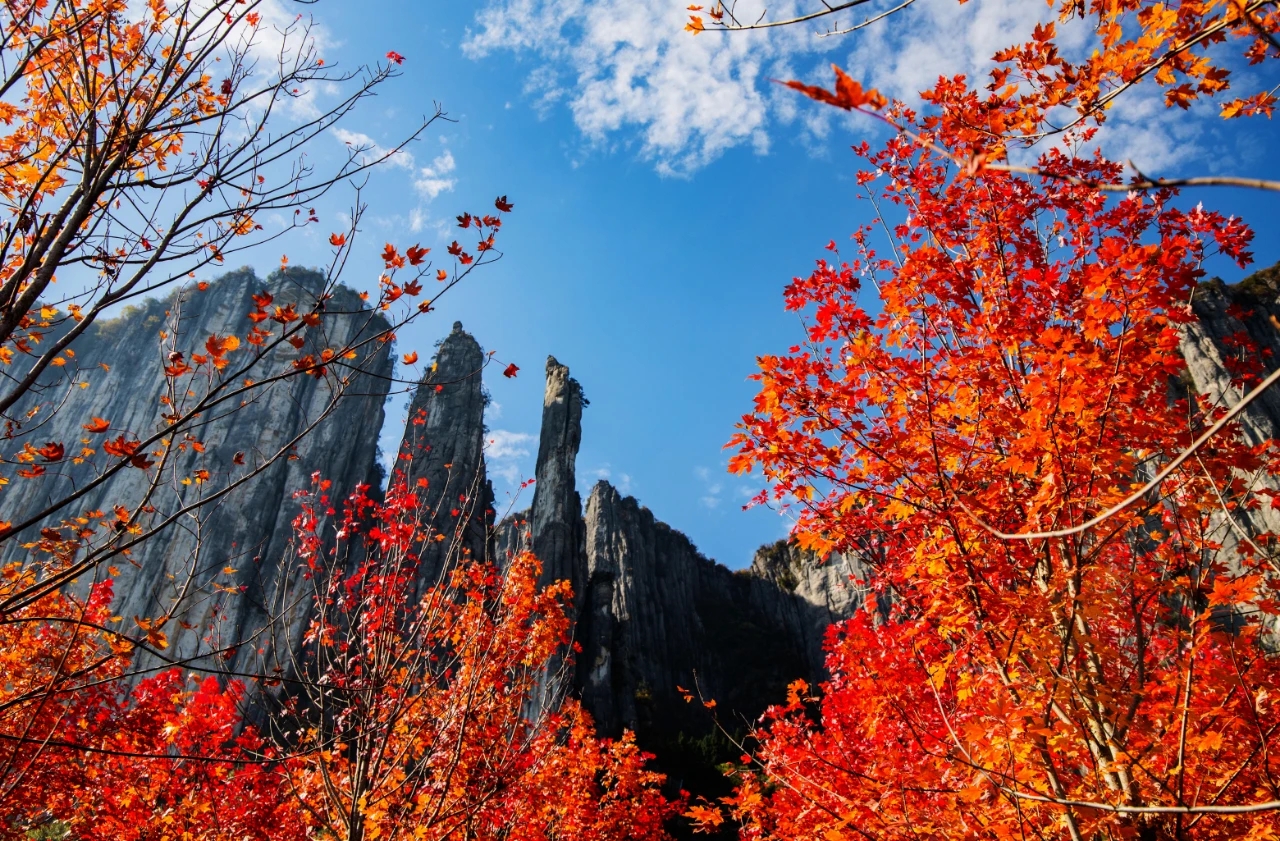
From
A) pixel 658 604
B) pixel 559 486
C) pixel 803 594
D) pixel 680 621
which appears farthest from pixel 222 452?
pixel 803 594

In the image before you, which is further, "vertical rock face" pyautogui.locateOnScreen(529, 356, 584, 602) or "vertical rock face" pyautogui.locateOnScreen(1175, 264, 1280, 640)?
"vertical rock face" pyautogui.locateOnScreen(529, 356, 584, 602)

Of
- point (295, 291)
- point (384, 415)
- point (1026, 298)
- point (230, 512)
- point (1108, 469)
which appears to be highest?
point (295, 291)

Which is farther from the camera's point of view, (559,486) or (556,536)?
(559,486)

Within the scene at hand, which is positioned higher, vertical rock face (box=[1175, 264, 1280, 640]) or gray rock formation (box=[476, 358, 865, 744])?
vertical rock face (box=[1175, 264, 1280, 640])

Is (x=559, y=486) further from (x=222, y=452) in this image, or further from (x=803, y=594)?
(x=803, y=594)

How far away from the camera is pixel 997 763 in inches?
138

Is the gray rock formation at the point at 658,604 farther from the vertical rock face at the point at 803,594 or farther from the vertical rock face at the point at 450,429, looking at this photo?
the vertical rock face at the point at 450,429

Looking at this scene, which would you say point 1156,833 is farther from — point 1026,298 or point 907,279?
point 907,279

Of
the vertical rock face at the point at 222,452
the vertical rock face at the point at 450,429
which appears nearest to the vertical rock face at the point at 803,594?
the vertical rock face at the point at 450,429

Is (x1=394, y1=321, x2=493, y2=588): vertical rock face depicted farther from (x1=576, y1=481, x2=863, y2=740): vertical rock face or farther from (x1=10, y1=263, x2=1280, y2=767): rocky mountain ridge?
(x1=576, y1=481, x2=863, y2=740): vertical rock face

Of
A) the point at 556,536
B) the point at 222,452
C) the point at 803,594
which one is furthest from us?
the point at 803,594

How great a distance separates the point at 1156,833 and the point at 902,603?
1878 mm

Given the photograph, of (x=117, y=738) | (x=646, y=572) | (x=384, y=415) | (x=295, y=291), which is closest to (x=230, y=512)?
(x=384, y=415)

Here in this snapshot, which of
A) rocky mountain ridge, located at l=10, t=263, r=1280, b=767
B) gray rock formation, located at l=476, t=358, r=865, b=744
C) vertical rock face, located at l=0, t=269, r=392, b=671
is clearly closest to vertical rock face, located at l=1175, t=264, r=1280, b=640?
rocky mountain ridge, located at l=10, t=263, r=1280, b=767
